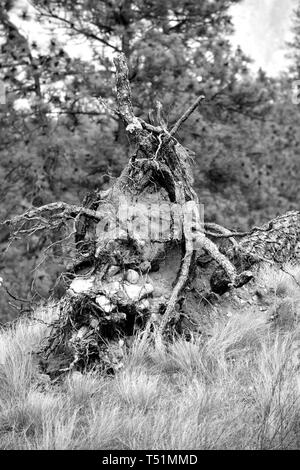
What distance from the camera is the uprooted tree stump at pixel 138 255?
10.3ft

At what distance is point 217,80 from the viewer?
33.9 ft

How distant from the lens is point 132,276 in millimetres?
3434

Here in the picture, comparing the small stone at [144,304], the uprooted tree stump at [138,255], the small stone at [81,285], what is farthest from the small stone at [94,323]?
the small stone at [144,304]

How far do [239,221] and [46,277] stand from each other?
404 cm

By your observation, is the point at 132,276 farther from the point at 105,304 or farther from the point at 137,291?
the point at 105,304

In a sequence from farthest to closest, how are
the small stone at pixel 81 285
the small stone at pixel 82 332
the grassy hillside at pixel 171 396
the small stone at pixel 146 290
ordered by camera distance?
1. the small stone at pixel 146 290
2. the small stone at pixel 81 285
3. the small stone at pixel 82 332
4. the grassy hillside at pixel 171 396

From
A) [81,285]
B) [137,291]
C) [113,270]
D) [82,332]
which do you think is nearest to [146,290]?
[137,291]

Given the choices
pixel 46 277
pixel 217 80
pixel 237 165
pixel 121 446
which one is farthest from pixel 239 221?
pixel 121 446

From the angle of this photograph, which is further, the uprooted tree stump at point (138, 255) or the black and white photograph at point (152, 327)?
the uprooted tree stump at point (138, 255)

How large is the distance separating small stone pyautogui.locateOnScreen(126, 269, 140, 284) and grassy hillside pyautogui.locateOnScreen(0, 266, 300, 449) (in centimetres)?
47

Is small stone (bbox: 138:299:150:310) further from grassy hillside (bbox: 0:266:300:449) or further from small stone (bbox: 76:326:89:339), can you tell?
small stone (bbox: 76:326:89:339)

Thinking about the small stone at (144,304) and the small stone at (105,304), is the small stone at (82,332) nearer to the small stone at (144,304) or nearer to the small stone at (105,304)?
the small stone at (105,304)

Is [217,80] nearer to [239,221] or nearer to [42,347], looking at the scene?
[239,221]

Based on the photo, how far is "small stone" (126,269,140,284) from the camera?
11.2 feet
